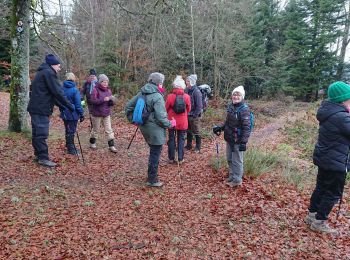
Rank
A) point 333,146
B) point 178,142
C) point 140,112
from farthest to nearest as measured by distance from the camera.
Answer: point 178,142, point 140,112, point 333,146

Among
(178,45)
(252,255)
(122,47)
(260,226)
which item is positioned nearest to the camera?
(252,255)

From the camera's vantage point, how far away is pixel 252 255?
4.05 m

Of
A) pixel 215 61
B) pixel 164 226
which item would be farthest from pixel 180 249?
pixel 215 61

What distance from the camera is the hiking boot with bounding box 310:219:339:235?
460 cm

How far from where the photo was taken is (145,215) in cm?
496

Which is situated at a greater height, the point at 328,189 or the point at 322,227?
the point at 328,189

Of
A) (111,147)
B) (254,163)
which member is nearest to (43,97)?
(111,147)

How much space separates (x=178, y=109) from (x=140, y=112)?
6.62 ft

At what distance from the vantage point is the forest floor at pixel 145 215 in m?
4.04

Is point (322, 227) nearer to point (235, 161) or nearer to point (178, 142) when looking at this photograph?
point (235, 161)

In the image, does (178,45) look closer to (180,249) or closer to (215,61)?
(215,61)

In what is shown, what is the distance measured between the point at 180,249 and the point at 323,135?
8.20 feet

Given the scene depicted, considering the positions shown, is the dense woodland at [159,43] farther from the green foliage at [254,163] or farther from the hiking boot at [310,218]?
the hiking boot at [310,218]

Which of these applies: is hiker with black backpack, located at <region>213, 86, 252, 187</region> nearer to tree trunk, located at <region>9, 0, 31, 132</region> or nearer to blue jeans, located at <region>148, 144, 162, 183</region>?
blue jeans, located at <region>148, 144, 162, 183</region>
